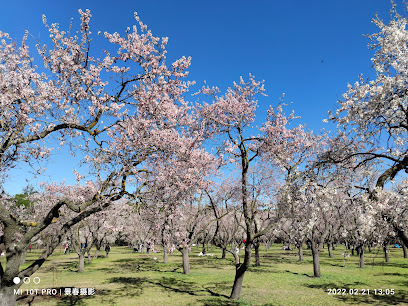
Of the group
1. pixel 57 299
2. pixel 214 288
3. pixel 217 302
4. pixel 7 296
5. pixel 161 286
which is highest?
pixel 7 296

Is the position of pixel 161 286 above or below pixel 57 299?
below

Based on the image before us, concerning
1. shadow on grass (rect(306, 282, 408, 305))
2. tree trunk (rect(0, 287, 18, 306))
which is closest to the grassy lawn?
shadow on grass (rect(306, 282, 408, 305))

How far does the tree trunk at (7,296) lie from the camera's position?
7.86 m

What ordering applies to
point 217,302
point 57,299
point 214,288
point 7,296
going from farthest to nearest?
point 214,288 → point 57,299 → point 217,302 → point 7,296

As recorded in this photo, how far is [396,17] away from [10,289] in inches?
522

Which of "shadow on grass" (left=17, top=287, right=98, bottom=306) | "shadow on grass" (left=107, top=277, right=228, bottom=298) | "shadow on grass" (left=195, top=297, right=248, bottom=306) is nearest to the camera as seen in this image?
"shadow on grass" (left=195, top=297, right=248, bottom=306)

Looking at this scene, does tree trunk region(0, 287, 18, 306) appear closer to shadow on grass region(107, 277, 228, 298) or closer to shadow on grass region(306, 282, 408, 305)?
shadow on grass region(107, 277, 228, 298)

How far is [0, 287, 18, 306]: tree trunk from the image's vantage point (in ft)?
25.8

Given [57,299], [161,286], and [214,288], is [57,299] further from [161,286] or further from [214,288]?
[214,288]

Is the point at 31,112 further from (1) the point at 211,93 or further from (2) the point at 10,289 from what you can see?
(1) the point at 211,93

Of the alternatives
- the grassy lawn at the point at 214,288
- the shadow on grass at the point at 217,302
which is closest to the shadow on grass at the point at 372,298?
the grassy lawn at the point at 214,288

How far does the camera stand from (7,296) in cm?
795

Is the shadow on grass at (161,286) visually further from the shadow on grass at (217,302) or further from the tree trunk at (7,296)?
the tree trunk at (7,296)

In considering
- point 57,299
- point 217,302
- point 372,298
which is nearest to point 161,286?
point 217,302
